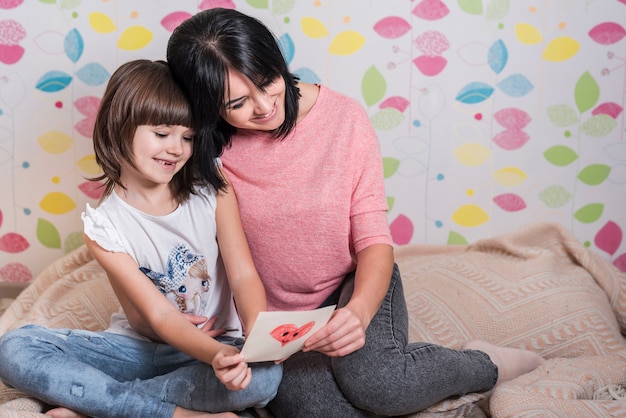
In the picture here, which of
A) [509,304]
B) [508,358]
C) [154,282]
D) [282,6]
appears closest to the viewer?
[154,282]

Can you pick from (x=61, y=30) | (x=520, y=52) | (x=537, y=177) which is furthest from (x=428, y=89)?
(x=61, y=30)

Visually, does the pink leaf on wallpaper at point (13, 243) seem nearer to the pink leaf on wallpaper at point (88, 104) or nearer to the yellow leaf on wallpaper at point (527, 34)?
the pink leaf on wallpaper at point (88, 104)

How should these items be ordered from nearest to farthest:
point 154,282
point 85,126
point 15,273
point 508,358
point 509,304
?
point 154,282 → point 508,358 → point 509,304 → point 85,126 → point 15,273

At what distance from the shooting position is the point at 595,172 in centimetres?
216

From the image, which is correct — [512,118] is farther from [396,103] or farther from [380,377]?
[380,377]

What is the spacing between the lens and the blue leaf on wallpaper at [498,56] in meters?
2.08

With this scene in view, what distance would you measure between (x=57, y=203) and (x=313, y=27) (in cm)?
93

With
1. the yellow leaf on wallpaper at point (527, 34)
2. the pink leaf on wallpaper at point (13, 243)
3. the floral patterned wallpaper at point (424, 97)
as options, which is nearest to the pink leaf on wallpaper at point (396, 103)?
the floral patterned wallpaper at point (424, 97)

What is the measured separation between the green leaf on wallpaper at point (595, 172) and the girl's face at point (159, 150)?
4.14 feet

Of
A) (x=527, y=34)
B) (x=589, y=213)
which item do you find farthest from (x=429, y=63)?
(x=589, y=213)

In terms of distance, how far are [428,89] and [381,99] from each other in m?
0.14

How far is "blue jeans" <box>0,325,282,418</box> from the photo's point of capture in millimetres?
1327

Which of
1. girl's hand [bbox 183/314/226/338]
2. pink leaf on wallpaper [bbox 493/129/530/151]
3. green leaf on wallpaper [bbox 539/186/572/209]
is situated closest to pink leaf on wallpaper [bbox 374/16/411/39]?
pink leaf on wallpaper [bbox 493/129/530/151]

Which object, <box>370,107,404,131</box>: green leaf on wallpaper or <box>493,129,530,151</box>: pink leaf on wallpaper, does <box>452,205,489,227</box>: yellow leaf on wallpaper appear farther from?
<box>370,107,404,131</box>: green leaf on wallpaper
